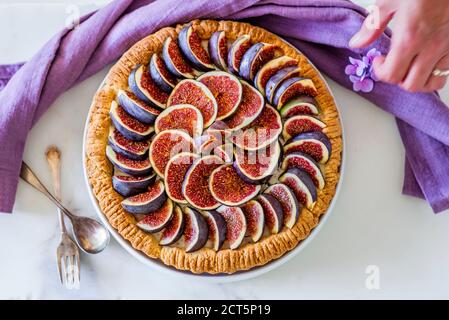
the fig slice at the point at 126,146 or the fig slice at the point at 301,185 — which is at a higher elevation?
the fig slice at the point at 126,146

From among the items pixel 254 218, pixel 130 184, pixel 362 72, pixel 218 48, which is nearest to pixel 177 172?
pixel 130 184

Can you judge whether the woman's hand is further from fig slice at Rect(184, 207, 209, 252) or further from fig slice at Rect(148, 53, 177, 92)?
fig slice at Rect(184, 207, 209, 252)

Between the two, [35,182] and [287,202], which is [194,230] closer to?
[287,202]

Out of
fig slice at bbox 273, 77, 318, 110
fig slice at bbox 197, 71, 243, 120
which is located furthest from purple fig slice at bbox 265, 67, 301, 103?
fig slice at bbox 197, 71, 243, 120

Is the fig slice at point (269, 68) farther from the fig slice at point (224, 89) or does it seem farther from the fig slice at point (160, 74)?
the fig slice at point (160, 74)

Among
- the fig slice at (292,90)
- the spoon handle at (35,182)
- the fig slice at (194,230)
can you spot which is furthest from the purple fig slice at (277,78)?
the spoon handle at (35,182)
